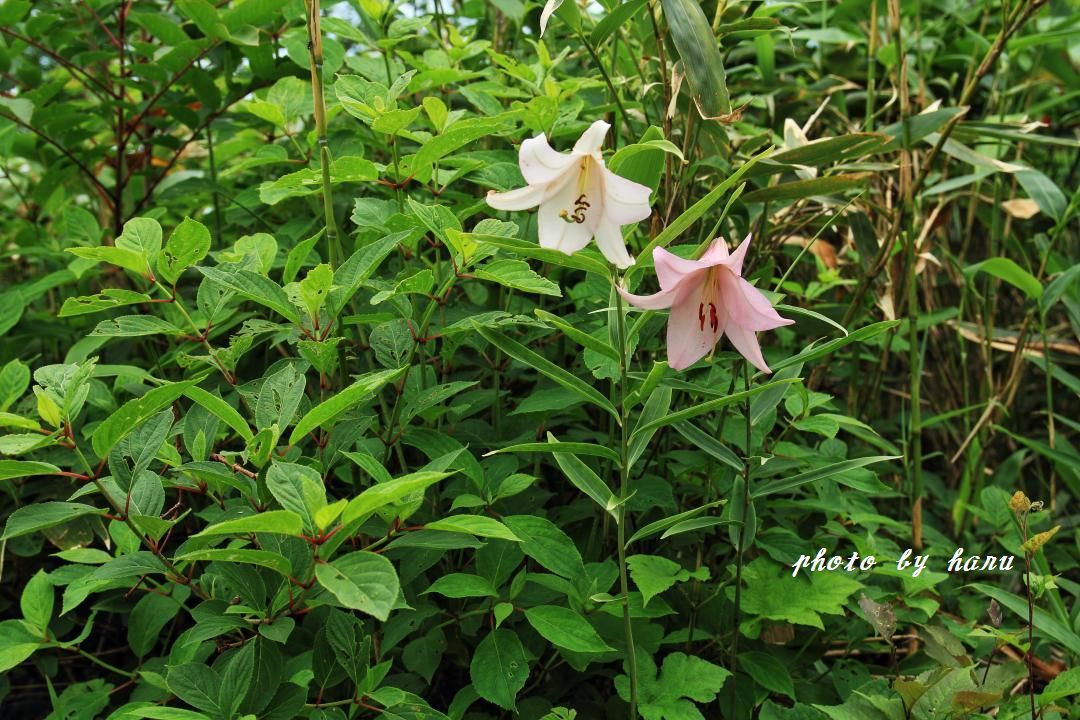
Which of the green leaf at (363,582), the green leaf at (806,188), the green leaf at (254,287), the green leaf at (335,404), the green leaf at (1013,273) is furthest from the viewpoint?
the green leaf at (1013,273)

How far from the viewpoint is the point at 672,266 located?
79cm

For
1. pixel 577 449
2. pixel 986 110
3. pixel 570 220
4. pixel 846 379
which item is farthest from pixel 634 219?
pixel 986 110

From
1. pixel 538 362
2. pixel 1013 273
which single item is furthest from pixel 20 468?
pixel 1013 273

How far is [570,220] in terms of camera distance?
0.79 metres

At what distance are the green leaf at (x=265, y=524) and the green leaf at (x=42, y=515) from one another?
0.18 meters

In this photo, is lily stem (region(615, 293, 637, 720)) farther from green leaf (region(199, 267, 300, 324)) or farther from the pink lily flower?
green leaf (region(199, 267, 300, 324))

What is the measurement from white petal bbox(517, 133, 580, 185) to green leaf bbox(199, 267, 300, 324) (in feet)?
0.83

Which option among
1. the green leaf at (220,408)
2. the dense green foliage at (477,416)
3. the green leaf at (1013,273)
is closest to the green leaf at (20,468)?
the dense green foliage at (477,416)

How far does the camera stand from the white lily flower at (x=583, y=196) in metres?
0.78

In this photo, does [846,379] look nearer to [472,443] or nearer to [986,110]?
[986,110]

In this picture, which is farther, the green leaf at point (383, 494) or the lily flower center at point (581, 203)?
the lily flower center at point (581, 203)

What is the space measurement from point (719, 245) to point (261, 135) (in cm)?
113

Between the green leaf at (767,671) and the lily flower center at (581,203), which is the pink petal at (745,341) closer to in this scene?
the lily flower center at (581,203)

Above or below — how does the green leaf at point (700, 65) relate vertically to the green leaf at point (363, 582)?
above
